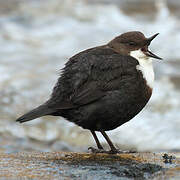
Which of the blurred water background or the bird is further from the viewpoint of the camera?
the blurred water background

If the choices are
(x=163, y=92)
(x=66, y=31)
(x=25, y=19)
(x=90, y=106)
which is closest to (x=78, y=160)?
(x=90, y=106)

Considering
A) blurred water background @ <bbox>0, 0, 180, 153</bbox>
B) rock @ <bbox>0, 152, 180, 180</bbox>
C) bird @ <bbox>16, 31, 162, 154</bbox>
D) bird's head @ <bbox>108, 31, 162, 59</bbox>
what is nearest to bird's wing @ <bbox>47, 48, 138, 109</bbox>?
bird @ <bbox>16, 31, 162, 154</bbox>

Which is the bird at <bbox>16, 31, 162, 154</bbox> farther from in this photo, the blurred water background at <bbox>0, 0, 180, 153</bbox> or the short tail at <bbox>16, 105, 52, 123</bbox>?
the blurred water background at <bbox>0, 0, 180, 153</bbox>

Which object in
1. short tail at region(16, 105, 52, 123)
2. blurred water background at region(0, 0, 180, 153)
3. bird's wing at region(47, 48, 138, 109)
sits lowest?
short tail at region(16, 105, 52, 123)

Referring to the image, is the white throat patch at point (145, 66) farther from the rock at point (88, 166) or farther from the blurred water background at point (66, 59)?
the blurred water background at point (66, 59)

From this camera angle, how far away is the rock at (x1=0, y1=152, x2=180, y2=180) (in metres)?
3.74

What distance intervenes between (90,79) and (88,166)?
816 millimetres

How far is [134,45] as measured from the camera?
15.6 feet

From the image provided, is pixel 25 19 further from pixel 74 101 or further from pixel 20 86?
pixel 74 101

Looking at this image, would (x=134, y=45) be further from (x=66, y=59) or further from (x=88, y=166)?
(x=66, y=59)

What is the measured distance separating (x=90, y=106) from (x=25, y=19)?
1015cm

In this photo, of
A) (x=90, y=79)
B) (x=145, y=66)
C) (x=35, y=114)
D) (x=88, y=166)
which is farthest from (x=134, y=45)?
(x=88, y=166)

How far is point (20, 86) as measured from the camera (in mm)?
9586

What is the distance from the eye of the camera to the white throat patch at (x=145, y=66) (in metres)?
4.54
